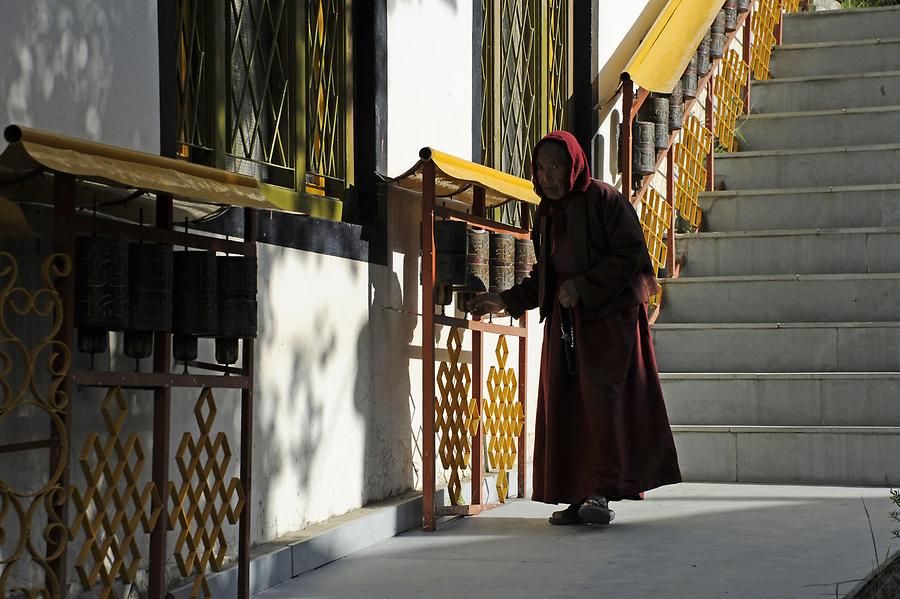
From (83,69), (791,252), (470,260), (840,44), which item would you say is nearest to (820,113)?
(840,44)

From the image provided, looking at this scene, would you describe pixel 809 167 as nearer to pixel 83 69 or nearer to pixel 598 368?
pixel 598 368

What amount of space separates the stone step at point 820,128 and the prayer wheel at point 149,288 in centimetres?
778

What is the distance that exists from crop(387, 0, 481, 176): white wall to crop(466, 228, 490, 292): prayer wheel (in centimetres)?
50

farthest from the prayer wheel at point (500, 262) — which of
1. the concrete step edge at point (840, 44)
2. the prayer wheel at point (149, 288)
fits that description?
the concrete step edge at point (840, 44)

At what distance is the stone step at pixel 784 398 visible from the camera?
817 cm

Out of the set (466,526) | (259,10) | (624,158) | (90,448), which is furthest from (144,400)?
(624,158)

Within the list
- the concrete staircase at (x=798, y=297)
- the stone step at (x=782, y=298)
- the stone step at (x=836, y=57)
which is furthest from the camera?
the stone step at (x=836, y=57)

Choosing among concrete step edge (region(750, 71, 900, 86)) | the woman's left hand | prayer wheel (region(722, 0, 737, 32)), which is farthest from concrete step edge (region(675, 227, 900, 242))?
the woman's left hand

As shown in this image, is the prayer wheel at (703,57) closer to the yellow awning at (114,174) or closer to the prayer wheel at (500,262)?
the prayer wheel at (500,262)

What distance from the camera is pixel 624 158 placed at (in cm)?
959

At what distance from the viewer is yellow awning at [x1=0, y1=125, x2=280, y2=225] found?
362cm

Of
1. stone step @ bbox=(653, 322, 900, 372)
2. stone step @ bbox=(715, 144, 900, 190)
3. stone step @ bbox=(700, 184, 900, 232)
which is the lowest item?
stone step @ bbox=(653, 322, 900, 372)

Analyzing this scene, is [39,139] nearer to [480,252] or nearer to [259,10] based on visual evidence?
[259,10]

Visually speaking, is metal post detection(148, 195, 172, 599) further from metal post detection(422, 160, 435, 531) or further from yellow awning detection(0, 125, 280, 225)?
metal post detection(422, 160, 435, 531)
